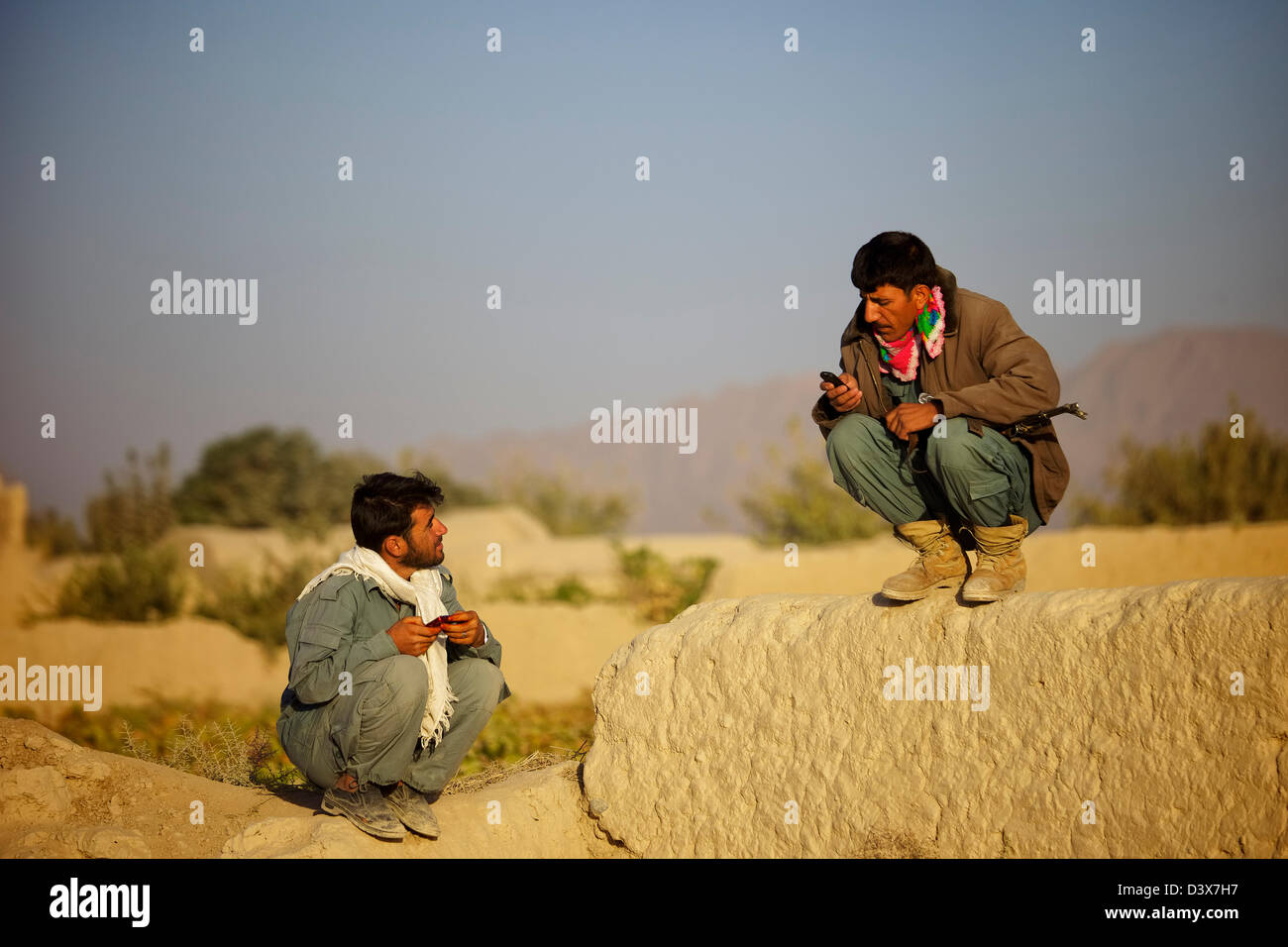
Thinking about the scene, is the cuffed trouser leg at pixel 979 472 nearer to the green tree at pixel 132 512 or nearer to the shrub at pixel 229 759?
the shrub at pixel 229 759

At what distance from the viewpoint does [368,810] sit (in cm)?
433

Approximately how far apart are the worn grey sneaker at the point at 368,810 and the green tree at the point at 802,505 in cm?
1349

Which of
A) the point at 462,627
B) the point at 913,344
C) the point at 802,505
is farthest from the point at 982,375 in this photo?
the point at 802,505

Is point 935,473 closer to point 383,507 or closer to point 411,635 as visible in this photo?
point 411,635

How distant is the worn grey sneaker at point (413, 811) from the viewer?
4383 millimetres

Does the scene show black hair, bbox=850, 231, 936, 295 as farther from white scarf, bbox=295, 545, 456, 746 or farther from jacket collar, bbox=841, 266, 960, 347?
white scarf, bbox=295, 545, 456, 746

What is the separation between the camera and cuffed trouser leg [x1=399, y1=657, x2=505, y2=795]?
14.9 feet

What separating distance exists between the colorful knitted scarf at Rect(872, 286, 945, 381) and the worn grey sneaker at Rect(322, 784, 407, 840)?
243 cm

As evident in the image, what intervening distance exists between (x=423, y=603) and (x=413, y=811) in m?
0.77

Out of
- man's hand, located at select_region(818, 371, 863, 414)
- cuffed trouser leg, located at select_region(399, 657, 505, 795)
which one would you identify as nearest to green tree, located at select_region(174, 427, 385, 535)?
cuffed trouser leg, located at select_region(399, 657, 505, 795)

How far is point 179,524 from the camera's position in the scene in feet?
68.0
